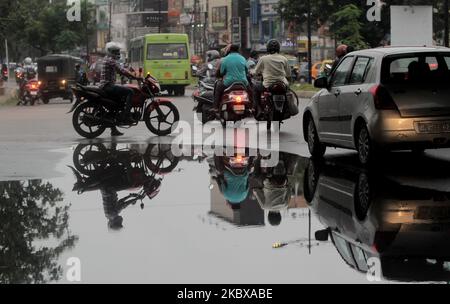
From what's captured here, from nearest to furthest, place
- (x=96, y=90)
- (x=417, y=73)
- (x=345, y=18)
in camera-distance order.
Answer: (x=417, y=73) → (x=96, y=90) → (x=345, y=18)

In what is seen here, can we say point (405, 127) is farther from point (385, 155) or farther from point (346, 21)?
point (346, 21)

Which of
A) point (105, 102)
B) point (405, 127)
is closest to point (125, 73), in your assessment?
point (105, 102)

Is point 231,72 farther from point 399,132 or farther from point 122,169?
point 399,132

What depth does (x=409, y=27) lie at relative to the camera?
1378 inches

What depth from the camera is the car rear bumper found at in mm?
11758

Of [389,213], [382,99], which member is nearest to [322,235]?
[389,213]

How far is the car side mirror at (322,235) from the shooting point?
7.47 meters

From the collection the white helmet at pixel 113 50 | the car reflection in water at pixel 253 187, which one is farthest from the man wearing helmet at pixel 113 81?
the car reflection in water at pixel 253 187

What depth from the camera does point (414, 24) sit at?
115 feet

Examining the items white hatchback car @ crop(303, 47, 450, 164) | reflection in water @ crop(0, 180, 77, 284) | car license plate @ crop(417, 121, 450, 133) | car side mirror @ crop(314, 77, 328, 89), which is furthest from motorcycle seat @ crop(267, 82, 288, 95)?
reflection in water @ crop(0, 180, 77, 284)

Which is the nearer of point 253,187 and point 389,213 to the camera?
point 389,213

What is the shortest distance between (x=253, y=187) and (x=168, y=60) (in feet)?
121

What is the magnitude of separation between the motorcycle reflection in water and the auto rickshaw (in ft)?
81.4
